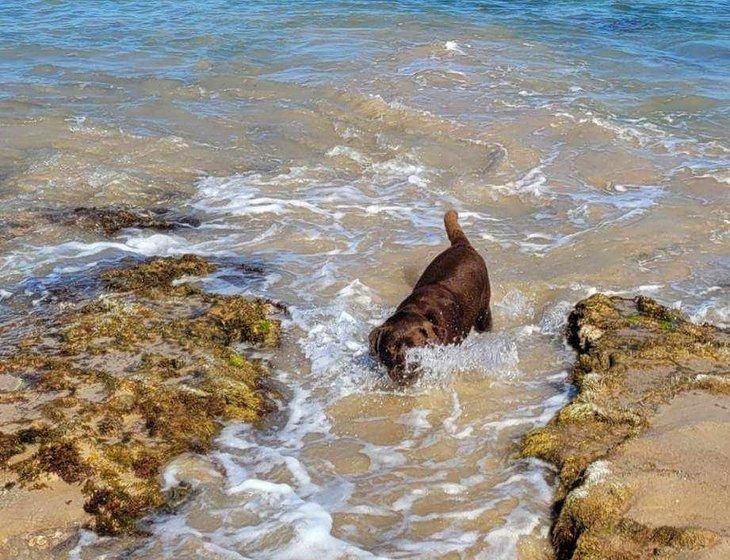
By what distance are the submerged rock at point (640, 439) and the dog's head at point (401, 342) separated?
125 cm

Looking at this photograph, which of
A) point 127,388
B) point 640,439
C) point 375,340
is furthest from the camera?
point 375,340

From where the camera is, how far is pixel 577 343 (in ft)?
23.2

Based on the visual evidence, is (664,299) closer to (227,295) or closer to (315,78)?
(227,295)

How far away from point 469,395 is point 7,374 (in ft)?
12.5

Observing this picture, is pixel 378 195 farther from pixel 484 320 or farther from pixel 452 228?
pixel 484 320

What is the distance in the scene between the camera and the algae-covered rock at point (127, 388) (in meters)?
5.11

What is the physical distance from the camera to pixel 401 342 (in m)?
6.45

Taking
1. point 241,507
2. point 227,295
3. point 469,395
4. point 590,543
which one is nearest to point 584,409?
point 469,395

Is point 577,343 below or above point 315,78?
below

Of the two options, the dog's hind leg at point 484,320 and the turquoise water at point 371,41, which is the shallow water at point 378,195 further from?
the dog's hind leg at point 484,320

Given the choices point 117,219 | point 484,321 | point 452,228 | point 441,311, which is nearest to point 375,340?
point 441,311

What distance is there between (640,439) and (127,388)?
152 inches

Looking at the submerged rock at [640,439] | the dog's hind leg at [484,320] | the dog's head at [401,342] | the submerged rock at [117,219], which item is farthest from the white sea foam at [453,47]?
the dog's head at [401,342]

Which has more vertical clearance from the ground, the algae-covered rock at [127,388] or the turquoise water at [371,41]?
the turquoise water at [371,41]
